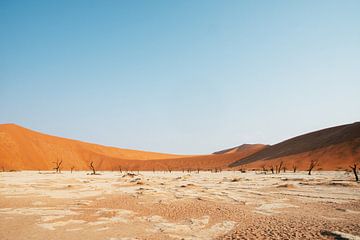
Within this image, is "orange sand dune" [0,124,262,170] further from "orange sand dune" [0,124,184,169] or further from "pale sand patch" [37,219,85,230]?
"pale sand patch" [37,219,85,230]

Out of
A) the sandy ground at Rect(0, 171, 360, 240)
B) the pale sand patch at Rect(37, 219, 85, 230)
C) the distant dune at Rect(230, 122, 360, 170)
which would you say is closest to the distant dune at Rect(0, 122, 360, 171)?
the distant dune at Rect(230, 122, 360, 170)

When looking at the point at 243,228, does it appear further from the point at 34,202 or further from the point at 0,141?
the point at 0,141

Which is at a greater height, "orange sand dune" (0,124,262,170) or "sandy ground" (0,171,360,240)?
"orange sand dune" (0,124,262,170)

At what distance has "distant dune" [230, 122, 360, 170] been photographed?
52219 mm

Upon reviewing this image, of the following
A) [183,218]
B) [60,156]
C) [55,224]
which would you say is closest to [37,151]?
[60,156]

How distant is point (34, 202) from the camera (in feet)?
50.8

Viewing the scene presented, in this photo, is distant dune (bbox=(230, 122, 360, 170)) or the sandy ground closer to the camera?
the sandy ground

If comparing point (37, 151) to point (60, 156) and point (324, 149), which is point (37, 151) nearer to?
point (60, 156)

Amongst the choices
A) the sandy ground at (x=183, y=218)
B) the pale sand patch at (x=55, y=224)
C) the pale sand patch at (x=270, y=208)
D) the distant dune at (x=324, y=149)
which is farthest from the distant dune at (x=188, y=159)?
the pale sand patch at (x=55, y=224)

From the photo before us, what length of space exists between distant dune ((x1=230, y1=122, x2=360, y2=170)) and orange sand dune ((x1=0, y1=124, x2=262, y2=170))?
19189mm

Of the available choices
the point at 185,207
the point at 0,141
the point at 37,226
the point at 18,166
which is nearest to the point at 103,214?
the point at 37,226

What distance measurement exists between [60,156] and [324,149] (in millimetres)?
64051

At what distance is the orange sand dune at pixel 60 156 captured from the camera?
218 ft

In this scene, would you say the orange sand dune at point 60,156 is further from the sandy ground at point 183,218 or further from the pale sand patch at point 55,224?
the pale sand patch at point 55,224
